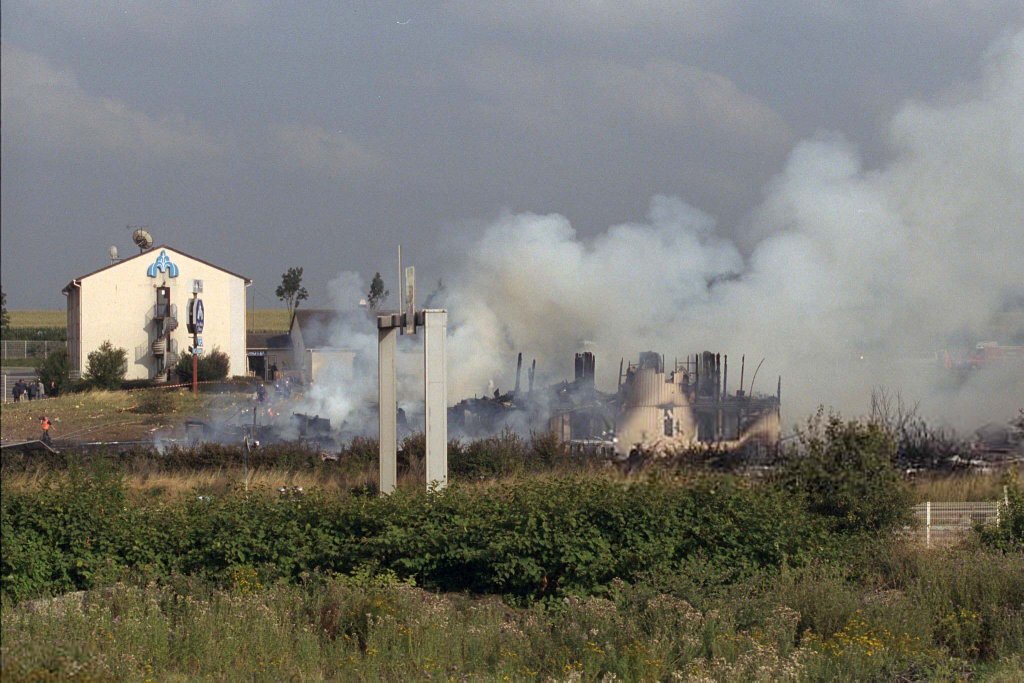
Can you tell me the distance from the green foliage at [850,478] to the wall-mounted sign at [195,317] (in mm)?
30890

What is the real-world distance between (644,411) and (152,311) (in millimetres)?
26707

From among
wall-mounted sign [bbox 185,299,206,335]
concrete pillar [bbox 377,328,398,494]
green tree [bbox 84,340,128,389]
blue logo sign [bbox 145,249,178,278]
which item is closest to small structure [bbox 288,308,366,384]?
wall-mounted sign [bbox 185,299,206,335]

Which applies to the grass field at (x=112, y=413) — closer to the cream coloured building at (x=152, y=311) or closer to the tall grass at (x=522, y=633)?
the cream coloured building at (x=152, y=311)

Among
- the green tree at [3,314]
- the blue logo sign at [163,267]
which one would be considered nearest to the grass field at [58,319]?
the green tree at [3,314]

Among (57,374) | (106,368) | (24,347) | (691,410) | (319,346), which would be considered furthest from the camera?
(24,347)

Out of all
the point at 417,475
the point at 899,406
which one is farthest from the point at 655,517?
the point at 899,406

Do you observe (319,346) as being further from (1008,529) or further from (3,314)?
(1008,529)

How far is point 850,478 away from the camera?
12.9 m

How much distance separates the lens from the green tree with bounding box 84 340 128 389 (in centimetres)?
3234

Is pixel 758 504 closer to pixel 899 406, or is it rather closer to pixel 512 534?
pixel 512 534

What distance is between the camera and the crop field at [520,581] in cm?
777

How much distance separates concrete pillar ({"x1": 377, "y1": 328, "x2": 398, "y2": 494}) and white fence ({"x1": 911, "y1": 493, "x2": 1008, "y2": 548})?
6704 mm

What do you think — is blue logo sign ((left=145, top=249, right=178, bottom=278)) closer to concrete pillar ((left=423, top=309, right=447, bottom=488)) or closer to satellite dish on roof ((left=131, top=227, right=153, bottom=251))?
satellite dish on roof ((left=131, top=227, right=153, bottom=251))

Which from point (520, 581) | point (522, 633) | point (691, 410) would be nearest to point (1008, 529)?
point (520, 581)
